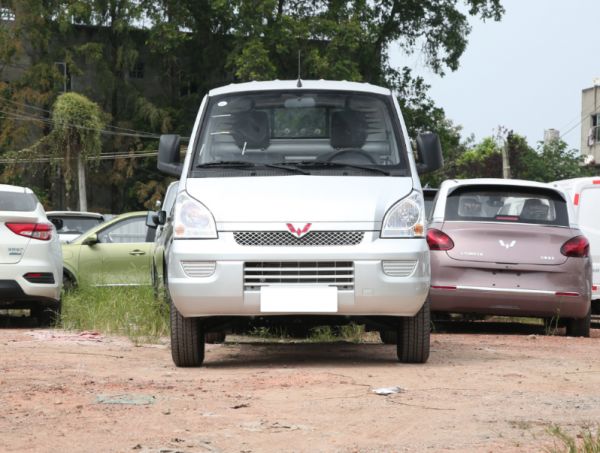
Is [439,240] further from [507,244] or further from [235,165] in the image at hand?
[235,165]

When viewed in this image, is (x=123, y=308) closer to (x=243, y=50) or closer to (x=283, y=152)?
(x=283, y=152)

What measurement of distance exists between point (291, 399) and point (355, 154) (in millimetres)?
2829

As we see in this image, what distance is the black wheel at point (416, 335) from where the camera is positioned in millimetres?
9500

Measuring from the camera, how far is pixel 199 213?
912cm

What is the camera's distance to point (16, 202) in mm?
14883

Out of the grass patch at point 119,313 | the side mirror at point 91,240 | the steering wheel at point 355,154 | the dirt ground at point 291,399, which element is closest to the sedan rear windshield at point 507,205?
the dirt ground at point 291,399

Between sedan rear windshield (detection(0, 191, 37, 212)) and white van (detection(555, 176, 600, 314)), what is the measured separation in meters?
6.53

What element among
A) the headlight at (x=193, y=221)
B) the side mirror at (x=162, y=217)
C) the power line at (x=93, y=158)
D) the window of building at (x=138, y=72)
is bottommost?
the side mirror at (x=162, y=217)

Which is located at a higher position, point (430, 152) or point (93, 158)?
point (93, 158)

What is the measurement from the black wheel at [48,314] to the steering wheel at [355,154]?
19.7ft

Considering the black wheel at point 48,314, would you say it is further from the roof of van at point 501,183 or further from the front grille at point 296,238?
the front grille at point 296,238

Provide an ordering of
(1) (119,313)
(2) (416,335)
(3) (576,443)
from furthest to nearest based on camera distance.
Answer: (1) (119,313) → (2) (416,335) → (3) (576,443)

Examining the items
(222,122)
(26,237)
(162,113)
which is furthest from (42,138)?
(222,122)

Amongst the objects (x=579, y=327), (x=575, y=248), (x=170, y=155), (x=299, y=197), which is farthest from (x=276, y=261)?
(x=579, y=327)
